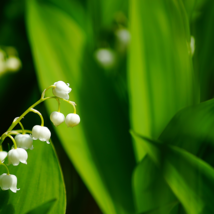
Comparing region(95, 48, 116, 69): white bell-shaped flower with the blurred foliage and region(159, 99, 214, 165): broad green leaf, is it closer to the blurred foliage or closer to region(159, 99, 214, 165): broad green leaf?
the blurred foliage

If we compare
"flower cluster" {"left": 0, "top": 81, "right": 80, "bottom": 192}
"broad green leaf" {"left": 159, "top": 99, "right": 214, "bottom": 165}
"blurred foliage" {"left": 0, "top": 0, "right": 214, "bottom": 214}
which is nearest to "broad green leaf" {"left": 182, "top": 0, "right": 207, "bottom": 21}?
"blurred foliage" {"left": 0, "top": 0, "right": 214, "bottom": 214}

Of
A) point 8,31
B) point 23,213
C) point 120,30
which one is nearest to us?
point 23,213

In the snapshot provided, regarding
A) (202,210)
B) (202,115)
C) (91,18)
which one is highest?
(91,18)

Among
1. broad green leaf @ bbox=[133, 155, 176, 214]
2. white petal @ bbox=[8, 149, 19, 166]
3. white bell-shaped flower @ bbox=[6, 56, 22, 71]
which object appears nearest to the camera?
white petal @ bbox=[8, 149, 19, 166]

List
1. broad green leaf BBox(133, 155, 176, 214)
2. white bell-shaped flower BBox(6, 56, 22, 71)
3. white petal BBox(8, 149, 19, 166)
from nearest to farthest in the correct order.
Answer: white petal BBox(8, 149, 19, 166) → broad green leaf BBox(133, 155, 176, 214) → white bell-shaped flower BBox(6, 56, 22, 71)

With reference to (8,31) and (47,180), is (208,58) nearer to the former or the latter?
(47,180)

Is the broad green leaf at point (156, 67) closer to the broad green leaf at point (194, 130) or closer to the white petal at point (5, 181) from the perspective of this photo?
the broad green leaf at point (194, 130)

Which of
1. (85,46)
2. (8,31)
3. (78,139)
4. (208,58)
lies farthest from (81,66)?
(8,31)
